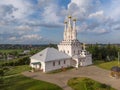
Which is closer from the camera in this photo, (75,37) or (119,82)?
(119,82)

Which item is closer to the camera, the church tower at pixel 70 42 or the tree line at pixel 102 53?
the church tower at pixel 70 42

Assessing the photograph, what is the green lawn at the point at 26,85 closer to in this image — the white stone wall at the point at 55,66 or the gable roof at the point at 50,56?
the white stone wall at the point at 55,66

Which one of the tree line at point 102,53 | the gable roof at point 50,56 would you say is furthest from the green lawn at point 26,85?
the tree line at point 102,53

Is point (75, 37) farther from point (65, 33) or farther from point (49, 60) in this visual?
point (49, 60)

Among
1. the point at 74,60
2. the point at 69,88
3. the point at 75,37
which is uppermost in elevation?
the point at 75,37

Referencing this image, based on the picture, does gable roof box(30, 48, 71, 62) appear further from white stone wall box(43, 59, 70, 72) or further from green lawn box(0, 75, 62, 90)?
green lawn box(0, 75, 62, 90)

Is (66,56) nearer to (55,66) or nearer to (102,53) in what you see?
(55,66)

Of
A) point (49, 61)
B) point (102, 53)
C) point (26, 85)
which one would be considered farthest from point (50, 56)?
point (102, 53)

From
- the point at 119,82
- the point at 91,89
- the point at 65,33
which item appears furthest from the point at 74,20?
the point at 91,89
